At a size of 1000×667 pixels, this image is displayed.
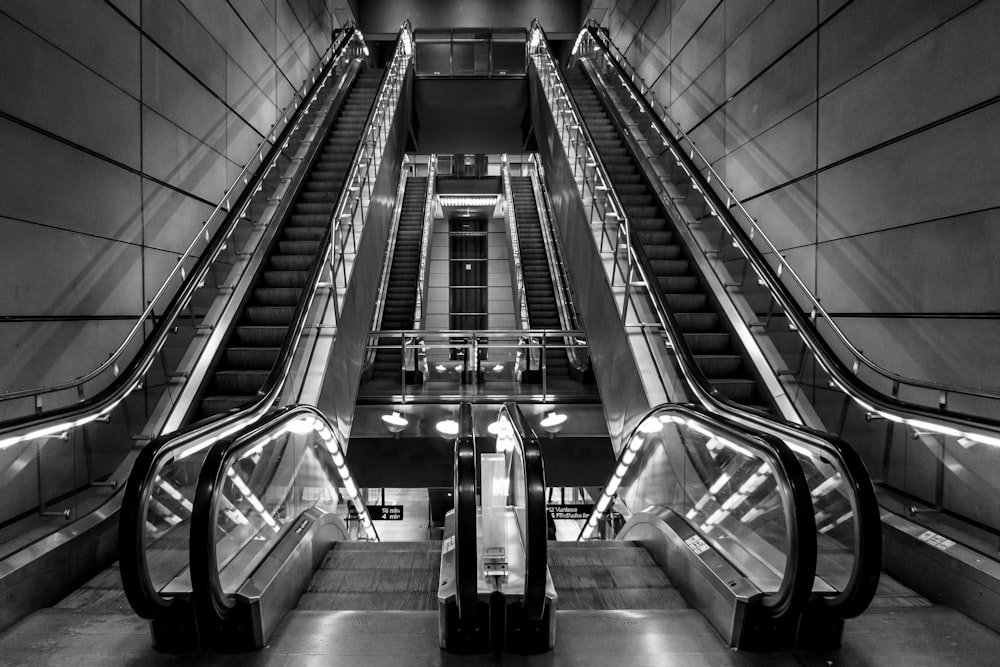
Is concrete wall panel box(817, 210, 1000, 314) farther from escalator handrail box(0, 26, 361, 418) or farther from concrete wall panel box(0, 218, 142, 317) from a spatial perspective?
concrete wall panel box(0, 218, 142, 317)

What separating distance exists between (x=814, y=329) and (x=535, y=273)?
34.7ft

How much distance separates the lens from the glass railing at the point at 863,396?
10.4 feet

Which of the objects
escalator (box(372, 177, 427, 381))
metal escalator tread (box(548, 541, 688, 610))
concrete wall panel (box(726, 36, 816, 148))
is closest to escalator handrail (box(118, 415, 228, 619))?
metal escalator tread (box(548, 541, 688, 610))

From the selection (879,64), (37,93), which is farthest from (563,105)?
(37,93)

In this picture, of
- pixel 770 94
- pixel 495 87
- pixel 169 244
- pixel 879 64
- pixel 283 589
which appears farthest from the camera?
pixel 495 87

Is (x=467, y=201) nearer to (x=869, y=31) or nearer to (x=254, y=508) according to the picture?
(x=869, y=31)

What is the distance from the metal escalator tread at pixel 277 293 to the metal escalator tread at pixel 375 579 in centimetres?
175

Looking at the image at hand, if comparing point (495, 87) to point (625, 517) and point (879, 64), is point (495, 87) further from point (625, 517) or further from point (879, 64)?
point (625, 517)

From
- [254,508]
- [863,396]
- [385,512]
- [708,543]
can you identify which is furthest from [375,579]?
[385,512]

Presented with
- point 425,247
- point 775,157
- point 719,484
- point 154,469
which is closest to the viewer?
point 154,469

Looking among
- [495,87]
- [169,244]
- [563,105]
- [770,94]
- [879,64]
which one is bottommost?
[169,244]

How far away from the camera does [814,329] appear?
4.73m

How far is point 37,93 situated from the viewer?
3.96m

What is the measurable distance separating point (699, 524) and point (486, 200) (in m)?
18.8
